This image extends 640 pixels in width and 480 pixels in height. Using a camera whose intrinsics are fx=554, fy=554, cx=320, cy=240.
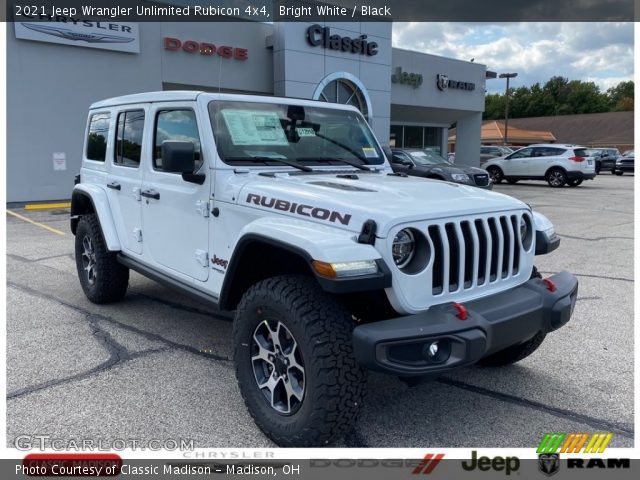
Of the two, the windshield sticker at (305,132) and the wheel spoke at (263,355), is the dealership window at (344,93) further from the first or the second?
the wheel spoke at (263,355)

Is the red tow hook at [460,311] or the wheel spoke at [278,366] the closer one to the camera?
the red tow hook at [460,311]

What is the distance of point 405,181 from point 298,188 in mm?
920

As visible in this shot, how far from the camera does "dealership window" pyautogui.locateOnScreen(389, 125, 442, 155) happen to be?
26594 millimetres

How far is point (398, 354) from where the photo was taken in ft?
8.59

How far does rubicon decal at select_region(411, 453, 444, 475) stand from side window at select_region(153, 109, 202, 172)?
2348 mm

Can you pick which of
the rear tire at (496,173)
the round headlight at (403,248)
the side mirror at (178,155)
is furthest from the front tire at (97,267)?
the rear tire at (496,173)

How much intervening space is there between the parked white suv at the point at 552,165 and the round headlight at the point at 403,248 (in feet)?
64.5

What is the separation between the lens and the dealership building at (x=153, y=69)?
13.7 metres

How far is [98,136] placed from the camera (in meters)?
5.54

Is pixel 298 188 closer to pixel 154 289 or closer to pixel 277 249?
pixel 277 249

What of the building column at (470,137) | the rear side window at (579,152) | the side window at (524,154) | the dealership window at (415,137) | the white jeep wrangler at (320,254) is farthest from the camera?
the building column at (470,137)

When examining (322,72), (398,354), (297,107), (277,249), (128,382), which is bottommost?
(128,382)

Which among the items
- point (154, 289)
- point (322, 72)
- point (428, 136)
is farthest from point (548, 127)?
point (154, 289)

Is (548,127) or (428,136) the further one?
(548,127)
